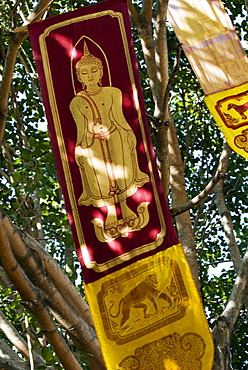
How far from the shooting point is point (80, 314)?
334 centimetres

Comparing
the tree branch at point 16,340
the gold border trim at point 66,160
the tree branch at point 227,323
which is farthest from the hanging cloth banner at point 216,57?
the tree branch at point 16,340

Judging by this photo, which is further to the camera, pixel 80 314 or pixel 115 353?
pixel 80 314

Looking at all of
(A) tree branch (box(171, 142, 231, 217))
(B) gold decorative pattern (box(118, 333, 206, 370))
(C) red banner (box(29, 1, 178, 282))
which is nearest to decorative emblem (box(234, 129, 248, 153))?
(A) tree branch (box(171, 142, 231, 217))

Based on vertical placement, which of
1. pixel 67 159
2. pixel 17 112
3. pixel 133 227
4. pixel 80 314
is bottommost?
Answer: pixel 80 314

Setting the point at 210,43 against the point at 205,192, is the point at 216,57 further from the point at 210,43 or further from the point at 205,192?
the point at 205,192

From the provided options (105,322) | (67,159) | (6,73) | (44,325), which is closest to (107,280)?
(105,322)

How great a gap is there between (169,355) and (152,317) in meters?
0.20

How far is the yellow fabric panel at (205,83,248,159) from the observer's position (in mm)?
4332

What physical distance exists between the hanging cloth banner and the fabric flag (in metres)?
1.37

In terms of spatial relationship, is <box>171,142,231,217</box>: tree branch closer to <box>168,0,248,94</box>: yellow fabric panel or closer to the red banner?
the red banner

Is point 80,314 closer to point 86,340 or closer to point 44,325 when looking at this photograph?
point 86,340

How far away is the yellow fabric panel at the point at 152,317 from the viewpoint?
2982 millimetres

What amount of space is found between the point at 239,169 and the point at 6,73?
159 inches

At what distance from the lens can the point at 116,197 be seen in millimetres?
3156
